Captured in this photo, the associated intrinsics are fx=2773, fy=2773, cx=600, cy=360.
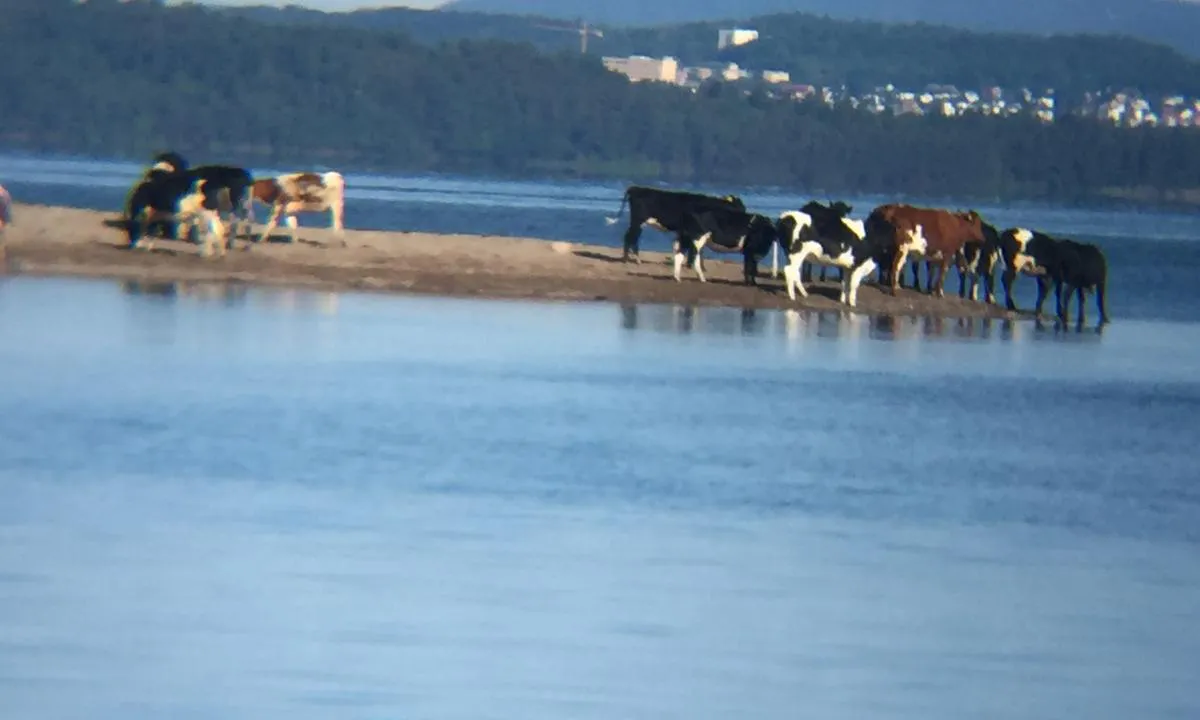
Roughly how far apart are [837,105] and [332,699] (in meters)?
148

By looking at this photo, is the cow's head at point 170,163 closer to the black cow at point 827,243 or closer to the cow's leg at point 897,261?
the black cow at point 827,243

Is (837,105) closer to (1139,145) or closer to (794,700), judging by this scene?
(1139,145)

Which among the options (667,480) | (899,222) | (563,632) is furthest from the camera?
(899,222)

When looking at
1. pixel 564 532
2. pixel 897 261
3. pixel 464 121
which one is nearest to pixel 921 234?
pixel 897 261

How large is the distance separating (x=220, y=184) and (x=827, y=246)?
6.74m

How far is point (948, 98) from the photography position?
181 metres

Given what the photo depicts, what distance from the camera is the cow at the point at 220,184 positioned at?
29406 millimetres

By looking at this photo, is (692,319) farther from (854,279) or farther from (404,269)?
(404,269)

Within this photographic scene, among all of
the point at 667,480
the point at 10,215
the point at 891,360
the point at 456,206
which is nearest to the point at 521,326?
the point at 891,360

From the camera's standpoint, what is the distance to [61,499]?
13.7m

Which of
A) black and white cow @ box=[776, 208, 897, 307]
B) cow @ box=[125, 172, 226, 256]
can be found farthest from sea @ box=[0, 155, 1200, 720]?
black and white cow @ box=[776, 208, 897, 307]

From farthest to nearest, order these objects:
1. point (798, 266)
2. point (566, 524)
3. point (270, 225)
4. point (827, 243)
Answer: point (270, 225) < point (798, 266) < point (827, 243) < point (566, 524)

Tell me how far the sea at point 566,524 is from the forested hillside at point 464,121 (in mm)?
106655

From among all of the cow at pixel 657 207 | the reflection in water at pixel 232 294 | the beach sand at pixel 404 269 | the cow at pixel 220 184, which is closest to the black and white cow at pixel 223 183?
the cow at pixel 220 184
